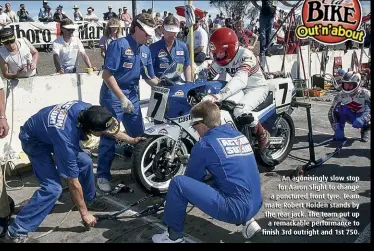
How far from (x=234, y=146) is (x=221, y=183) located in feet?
1.02

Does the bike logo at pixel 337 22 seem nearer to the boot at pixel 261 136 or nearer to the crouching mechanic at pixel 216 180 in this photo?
the boot at pixel 261 136

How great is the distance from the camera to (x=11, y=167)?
4.96 metres

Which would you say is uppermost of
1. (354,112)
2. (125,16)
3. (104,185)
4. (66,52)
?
(125,16)

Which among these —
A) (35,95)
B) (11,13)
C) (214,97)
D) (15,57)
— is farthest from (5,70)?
(11,13)

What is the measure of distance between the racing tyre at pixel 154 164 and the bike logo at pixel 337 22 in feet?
7.07

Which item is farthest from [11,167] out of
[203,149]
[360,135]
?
[360,135]

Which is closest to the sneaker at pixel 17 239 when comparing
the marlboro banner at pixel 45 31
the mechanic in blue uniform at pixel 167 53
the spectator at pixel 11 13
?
the mechanic in blue uniform at pixel 167 53

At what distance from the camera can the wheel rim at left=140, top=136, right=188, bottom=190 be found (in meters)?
3.97

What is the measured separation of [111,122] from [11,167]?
235 cm

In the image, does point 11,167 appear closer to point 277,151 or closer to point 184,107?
point 184,107

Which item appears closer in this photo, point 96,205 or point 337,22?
point 96,205

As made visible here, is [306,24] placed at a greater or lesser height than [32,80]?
greater

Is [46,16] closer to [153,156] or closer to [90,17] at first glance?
[90,17]

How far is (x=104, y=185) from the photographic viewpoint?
174 inches
